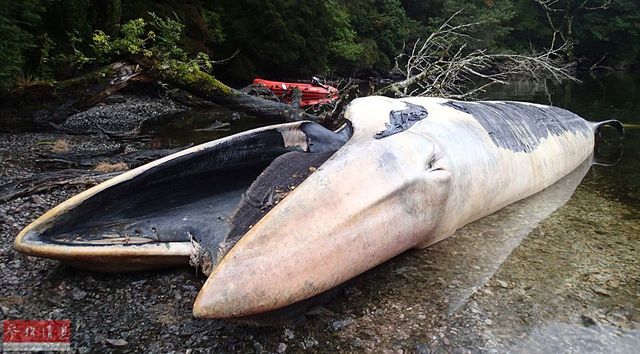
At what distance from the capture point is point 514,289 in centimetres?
274

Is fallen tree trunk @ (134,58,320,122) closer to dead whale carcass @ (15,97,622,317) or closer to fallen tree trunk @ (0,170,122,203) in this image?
fallen tree trunk @ (0,170,122,203)

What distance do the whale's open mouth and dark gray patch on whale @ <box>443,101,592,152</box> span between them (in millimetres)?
1238

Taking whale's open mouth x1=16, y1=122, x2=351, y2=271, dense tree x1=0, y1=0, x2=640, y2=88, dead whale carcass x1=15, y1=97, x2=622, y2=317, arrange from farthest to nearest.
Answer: dense tree x1=0, y1=0, x2=640, y2=88 → whale's open mouth x1=16, y1=122, x2=351, y2=271 → dead whale carcass x1=15, y1=97, x2=622, y2=317

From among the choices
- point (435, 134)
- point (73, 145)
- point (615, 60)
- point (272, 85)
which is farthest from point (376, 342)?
point (615, 60)

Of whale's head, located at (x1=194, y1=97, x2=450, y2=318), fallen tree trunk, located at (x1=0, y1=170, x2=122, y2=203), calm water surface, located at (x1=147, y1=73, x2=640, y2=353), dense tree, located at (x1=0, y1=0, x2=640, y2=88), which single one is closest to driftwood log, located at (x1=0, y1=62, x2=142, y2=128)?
dense tree, located at (x1=0, y1=0, x2=640, y2=88)

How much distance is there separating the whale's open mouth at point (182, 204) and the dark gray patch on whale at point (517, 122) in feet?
4.06

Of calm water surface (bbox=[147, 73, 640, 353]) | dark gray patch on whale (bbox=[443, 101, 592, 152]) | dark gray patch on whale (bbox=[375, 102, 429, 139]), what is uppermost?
dark gray patch on whale (bbox=[375, 102, 429, 139])

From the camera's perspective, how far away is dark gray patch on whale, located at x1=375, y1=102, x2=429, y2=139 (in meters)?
2.78

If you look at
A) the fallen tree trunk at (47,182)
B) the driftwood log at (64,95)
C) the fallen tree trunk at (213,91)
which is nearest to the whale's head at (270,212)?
the fallen tree trunk at (47,182)

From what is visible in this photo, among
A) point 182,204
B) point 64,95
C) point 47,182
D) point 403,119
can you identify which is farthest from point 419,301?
point 64,95

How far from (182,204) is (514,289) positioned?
2155 mm

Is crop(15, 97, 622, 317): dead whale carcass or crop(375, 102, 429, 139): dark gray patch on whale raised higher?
crop(375, 102, 429, 139): dark gray patch on whale

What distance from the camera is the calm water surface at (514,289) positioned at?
89.4 inches

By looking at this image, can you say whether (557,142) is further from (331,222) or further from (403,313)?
(331,222)
